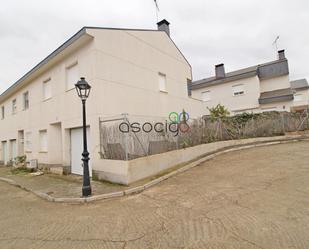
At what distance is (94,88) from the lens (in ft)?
26.7

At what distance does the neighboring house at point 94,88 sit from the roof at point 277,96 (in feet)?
29.5

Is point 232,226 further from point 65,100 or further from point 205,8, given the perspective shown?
point 205,8

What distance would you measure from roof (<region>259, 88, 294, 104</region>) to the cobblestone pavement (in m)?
14.1

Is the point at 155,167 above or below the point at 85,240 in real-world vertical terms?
above

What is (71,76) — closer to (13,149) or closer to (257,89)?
(13,149)

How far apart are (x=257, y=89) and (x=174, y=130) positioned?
47.5 feet

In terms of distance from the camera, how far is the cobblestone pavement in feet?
10.2

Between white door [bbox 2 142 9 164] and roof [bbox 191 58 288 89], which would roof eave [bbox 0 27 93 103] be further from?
roof [bbox 191 58 288 89]

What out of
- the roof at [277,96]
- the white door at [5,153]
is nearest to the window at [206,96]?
the roof at [277,96]

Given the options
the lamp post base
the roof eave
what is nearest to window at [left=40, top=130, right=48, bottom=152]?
the roof eave

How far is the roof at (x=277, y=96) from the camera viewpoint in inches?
710

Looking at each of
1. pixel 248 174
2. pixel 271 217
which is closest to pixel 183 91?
pixel 248 174

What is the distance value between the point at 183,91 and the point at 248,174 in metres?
8.35

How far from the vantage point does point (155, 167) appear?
24.8ft
